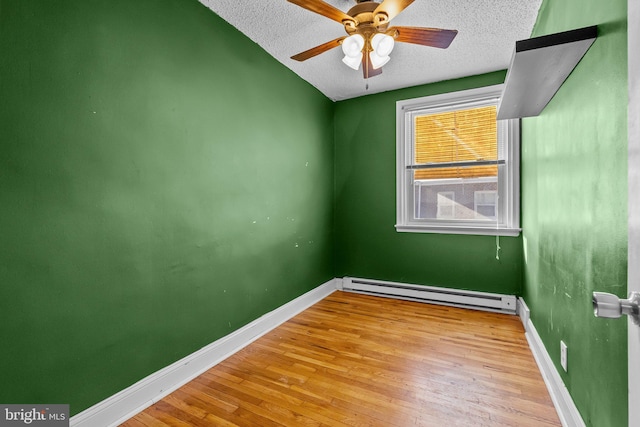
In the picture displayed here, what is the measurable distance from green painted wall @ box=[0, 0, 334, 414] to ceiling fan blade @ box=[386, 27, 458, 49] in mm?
1282

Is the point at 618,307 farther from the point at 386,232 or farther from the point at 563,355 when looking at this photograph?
the point at 386,232

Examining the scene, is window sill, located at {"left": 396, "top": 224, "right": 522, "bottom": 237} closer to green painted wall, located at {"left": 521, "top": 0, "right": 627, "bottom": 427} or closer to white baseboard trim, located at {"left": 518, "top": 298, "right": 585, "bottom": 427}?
white baseboard trim, located at {"left": 518, "top": 298, "right": 585, "bottom": 427}

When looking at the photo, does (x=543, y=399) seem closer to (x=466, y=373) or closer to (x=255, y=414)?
(x=466, y=373)

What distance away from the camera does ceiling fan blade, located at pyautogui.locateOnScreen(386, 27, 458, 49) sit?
1852 millimetres

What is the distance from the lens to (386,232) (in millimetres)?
3742

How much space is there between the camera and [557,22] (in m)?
1.75

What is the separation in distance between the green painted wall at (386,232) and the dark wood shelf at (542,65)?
5.34 feet

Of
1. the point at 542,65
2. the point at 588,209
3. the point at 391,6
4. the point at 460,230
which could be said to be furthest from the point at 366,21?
the point at 460,230

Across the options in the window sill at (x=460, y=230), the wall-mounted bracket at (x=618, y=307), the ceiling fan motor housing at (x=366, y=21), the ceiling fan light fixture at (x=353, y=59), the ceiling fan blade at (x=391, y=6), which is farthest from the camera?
the window sill at (x=460, y=230)

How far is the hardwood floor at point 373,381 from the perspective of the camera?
164 cm

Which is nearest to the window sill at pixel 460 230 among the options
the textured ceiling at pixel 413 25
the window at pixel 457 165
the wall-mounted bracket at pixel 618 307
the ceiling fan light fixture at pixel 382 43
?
the window at pixel 457 165

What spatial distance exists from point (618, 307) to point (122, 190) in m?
2.01

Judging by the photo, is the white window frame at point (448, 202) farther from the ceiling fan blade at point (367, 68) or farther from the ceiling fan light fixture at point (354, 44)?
the ceiling fan light fixture at point (354, 44)

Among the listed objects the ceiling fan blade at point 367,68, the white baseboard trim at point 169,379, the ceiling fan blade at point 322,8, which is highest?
the ceiling fan blade at point 322,8
